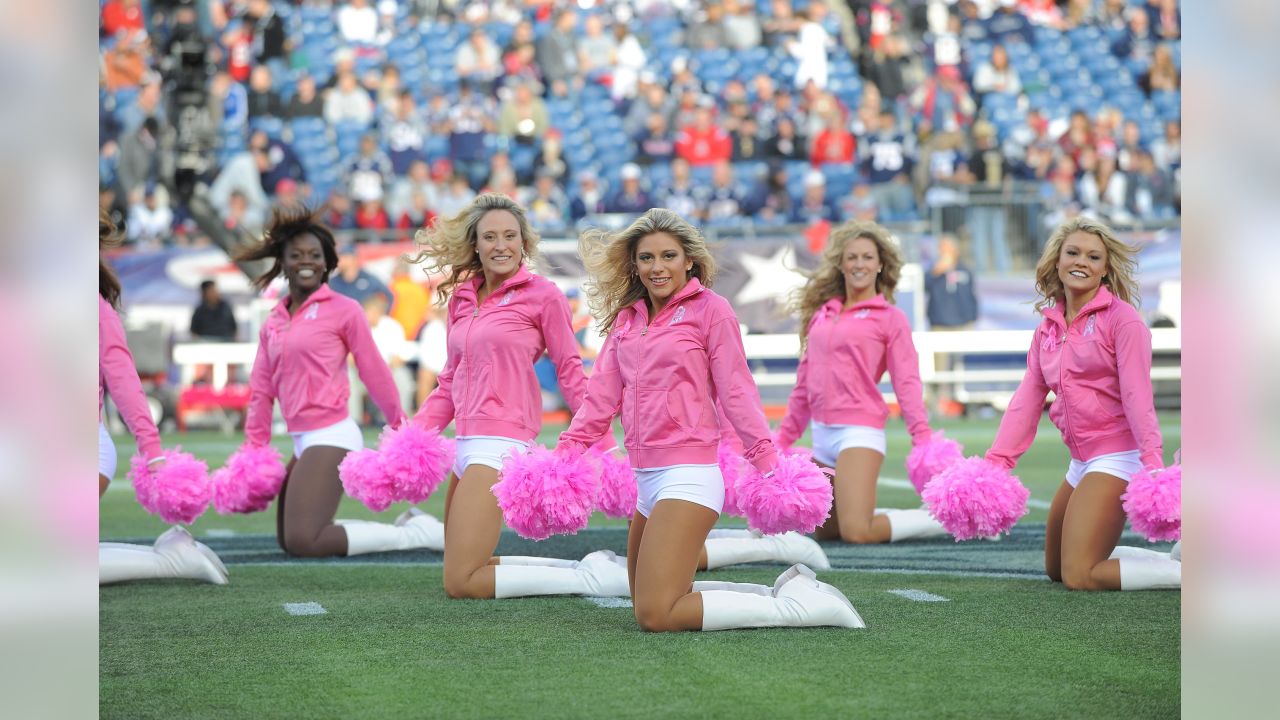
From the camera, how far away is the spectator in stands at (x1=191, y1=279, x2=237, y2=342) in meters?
14.7

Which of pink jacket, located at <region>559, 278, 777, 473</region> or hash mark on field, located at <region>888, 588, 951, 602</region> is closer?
pink jacket, located at <region>559, 278, 777, 473</region>

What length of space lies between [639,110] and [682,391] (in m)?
14.5

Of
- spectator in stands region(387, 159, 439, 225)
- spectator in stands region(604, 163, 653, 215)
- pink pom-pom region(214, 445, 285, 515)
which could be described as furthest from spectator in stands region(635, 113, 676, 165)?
pink pom-pom region(214, 445, 285, 515)

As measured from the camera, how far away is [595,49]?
2005cm

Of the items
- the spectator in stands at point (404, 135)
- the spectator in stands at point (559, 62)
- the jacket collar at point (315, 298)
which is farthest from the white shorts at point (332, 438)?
the spectator in stands at point (559, 62)

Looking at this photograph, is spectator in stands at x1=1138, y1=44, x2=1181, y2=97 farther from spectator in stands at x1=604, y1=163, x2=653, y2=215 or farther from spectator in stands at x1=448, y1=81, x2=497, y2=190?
spectator in stands at x1=448, y1=81, x2=497, y2=190

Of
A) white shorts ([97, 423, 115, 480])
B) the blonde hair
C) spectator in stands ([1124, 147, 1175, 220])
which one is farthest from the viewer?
spectator in stands ([1124, 147, 1175, 220])

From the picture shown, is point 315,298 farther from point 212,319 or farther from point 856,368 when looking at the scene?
point 212,319

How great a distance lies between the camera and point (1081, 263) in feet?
18.3

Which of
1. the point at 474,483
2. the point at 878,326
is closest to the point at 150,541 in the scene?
the point at 474,483

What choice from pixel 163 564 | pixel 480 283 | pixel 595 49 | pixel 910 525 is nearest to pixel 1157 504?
pixel 910 525

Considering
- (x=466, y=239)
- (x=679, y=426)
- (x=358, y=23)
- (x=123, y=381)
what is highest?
(x=358, y=23)

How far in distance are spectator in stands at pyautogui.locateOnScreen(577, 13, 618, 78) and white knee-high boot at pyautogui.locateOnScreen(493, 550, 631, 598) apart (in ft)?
48.7
